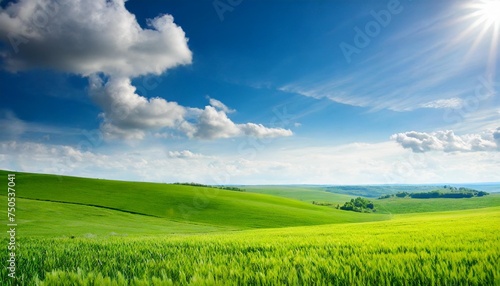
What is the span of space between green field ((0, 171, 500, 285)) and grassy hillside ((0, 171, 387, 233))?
0.24 metres

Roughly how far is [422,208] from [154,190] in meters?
113

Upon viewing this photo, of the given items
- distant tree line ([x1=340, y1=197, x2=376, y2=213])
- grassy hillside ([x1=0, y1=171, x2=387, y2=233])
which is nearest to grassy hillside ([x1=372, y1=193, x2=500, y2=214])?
distant tree line ([x1=340, y1=197, x2=376, y2=213])

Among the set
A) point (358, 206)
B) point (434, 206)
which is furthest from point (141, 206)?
point (434, 206)

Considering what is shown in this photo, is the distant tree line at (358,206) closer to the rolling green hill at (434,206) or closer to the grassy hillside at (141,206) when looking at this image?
the rolling green hill at (434,206)

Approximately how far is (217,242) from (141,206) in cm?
6212

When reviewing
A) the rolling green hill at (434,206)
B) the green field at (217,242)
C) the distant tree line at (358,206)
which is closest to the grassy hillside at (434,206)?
the rolling green hill at (434,206)

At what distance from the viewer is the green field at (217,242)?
3516 mm

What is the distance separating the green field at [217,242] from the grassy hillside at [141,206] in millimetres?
241

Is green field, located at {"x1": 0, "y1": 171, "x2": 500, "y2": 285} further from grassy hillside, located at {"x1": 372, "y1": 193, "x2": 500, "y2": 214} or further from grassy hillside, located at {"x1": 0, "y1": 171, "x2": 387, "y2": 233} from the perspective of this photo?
grassy hillside, located at {"x1": 372, "y1": 193, "x2": 500, "y2": 214}

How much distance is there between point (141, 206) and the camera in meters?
66.3

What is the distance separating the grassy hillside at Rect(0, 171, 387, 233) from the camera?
182ft

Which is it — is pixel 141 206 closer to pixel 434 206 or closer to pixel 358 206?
pixel 358 206

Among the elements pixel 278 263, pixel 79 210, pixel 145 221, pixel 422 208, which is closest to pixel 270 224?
pixel 145 221

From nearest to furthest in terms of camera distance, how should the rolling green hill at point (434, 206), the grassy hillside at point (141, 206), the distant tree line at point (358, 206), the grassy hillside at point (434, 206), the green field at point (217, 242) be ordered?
1. the green field at point (217, 242)
2. the grassy hillside at point (141, 206)
3. the distant tree line at point (358, 206)
4. the rolling green hill at point (434, 206)
5. the grassy hillside at point (434, 206)
